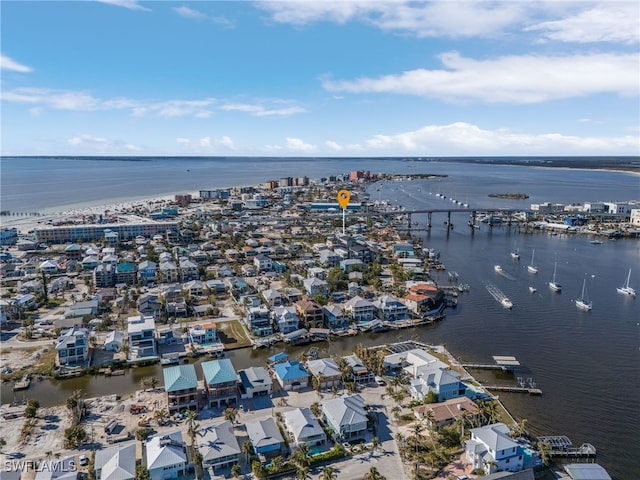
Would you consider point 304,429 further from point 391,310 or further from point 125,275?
point 125,275

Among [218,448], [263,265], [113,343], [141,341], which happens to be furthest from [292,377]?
[263,265]

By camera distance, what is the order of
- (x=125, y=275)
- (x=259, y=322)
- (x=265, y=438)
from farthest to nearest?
(x=125, y=275) → (x=259, y=322) → (x=265, y=438)

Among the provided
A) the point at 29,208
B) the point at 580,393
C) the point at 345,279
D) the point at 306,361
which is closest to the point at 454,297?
the point at 345,279

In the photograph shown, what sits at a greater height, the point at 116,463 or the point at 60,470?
the point at 116,463

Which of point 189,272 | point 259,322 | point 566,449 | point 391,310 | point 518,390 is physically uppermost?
point 189,272

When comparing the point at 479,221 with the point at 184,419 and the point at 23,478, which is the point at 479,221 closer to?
the point at 184,419

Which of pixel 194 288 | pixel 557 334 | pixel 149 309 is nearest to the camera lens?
pixel 557 334

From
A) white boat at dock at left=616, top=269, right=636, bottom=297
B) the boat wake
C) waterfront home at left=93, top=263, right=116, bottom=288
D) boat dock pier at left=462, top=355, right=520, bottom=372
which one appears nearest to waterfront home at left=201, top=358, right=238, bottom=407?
boat dock pier at left=462, top=355, right=520, bottom=372
